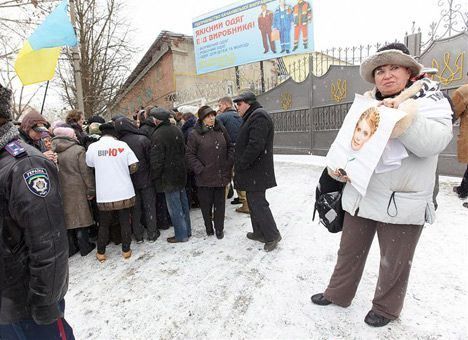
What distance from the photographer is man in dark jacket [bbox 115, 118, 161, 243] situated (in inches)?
160

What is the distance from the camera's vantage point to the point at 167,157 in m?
4.03

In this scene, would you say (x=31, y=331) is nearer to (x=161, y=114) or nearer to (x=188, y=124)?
(x=161, y=114)

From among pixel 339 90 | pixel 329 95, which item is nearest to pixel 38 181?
pixel 339 90

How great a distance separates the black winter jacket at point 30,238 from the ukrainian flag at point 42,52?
12.3 ft

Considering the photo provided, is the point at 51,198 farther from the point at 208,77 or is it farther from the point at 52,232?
the point at 208,77

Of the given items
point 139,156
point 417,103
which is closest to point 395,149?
point 417,103

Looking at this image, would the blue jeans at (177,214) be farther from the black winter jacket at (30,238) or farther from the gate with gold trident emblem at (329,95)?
the gate with gold trident emblem at (329,95)

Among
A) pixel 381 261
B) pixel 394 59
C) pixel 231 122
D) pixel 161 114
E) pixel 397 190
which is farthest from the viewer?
pixel 231 122

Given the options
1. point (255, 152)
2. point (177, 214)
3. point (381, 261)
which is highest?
point (255, 152)

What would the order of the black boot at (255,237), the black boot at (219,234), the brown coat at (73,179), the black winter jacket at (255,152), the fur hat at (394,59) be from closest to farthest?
the fur hat at (394,59) → the black winter jacket at (255,152) → the brown coat at (73,179) → the black boot at (255,237) → the black boot at (219,234)

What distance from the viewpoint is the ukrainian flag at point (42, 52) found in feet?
14.4

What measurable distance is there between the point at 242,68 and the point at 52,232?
1882 cm

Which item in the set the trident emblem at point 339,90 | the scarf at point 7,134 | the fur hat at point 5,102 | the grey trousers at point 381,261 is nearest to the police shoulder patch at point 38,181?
the scarf at point 7,134

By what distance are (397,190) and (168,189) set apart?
9.59 feet
